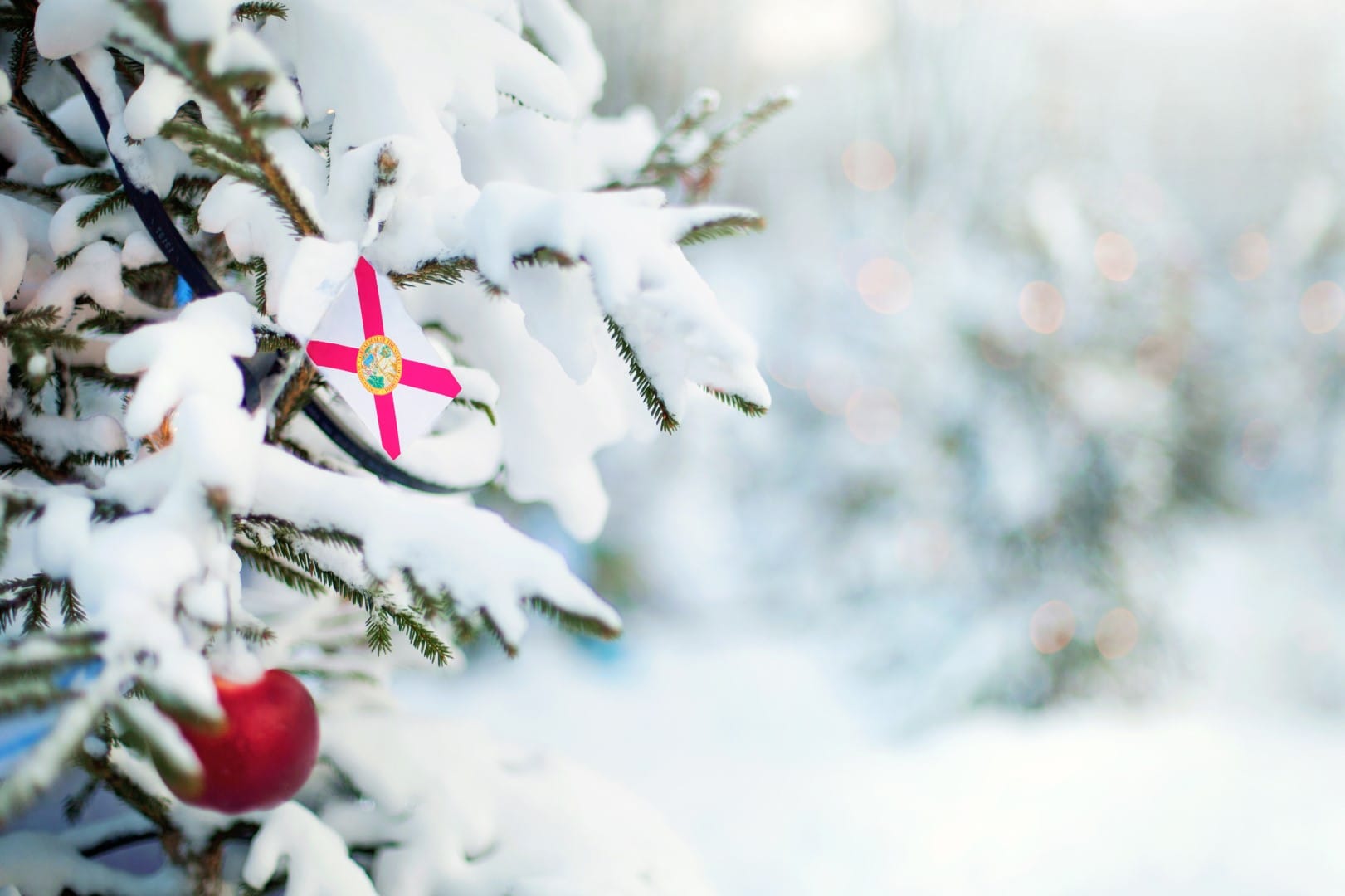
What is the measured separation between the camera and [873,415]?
2.60 metres

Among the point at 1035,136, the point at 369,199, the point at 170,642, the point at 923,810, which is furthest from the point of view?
the point at 1035,136

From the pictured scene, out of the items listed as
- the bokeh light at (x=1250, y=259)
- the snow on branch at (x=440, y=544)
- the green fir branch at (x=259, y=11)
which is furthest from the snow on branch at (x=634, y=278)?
the bokeh light at (x=1250, y=259)

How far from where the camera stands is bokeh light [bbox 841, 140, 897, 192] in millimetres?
3764

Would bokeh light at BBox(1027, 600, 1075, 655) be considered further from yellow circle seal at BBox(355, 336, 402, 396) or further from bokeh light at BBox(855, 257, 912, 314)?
yellow circle seal at BBox(355, 336, 402, 396)

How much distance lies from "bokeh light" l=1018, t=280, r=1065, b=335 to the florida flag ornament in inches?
83.4

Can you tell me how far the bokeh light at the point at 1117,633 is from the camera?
2307 mm

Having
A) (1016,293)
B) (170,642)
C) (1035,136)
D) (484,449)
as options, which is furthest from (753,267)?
(170,642)

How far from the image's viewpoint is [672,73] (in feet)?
11.5

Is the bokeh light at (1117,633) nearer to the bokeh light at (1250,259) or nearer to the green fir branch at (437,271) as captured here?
the bokeh light at (1250,259)

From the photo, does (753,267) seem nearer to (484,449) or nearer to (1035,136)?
(1035,136)

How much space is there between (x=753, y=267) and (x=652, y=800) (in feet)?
8.79

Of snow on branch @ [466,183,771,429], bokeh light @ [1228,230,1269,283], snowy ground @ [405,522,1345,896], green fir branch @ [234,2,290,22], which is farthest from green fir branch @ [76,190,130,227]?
bokeh light @ [1228,230,1269,283]

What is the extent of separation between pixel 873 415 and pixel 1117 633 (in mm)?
898

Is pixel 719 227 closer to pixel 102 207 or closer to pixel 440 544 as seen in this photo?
pixel 440 544
